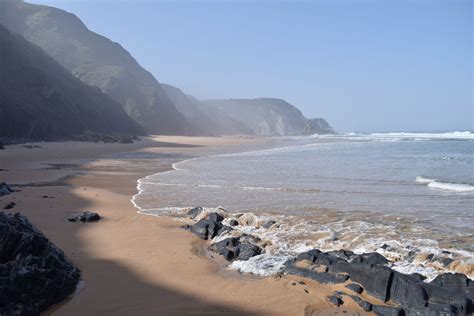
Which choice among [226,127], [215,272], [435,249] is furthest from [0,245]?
[226,127]

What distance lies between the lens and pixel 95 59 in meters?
101

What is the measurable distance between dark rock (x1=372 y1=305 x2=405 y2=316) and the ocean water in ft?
4.56

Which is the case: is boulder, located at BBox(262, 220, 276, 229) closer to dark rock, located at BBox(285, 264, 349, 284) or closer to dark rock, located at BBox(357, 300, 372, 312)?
dark rock, located at BBox(285, 264, 349, 284)

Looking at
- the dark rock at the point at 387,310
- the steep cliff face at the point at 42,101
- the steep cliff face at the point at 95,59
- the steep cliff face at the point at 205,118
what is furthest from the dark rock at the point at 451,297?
the steep cliff face at the point at 205,118

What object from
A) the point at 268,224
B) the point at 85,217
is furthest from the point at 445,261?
the point at 85,217

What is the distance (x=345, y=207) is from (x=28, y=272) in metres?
8.49

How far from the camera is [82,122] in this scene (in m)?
52.2

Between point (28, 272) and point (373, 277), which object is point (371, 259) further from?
point (28, 272)

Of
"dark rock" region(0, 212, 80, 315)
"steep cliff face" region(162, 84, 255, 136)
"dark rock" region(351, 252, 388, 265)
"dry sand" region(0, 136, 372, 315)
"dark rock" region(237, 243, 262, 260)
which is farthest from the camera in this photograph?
"steep cliff face" region(162, 84, 255, 136)

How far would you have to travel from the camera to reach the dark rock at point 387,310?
15.9ft

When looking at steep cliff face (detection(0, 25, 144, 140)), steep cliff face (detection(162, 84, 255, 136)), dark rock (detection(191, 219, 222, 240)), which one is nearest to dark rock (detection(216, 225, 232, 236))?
dark rock (detection(191, 219, 222, 240))

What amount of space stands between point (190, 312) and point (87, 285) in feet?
5.83

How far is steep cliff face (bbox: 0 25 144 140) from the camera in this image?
37.6 meters

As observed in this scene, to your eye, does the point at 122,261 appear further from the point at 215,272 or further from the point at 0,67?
the point at 0,67
